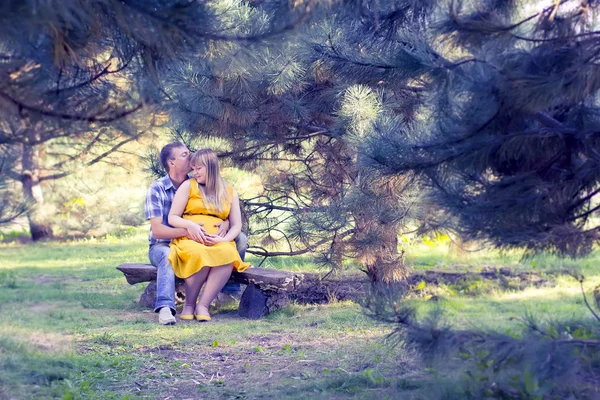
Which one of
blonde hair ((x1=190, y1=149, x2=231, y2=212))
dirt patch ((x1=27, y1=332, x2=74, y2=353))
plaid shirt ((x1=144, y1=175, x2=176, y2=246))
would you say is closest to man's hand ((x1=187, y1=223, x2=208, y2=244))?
blonde hair ((x1=190, y1=149, x2=231, y2=212))

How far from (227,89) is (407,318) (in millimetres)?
3720

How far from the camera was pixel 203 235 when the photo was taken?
6.30m

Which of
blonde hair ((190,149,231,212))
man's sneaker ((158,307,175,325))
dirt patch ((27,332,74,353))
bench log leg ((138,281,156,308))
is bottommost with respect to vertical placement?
dirt patch ((27,332,74,353))

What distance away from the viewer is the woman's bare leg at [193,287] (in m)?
6.32

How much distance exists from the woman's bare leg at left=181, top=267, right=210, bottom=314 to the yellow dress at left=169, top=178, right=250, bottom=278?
0.07 m

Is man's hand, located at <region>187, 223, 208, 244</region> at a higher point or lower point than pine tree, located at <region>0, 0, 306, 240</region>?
lower

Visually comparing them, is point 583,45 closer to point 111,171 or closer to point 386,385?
point 386,385

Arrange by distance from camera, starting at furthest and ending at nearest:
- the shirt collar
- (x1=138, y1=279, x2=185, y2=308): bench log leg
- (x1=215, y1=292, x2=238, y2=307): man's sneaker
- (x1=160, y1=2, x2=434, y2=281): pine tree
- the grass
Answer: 1. (x1=215, y1=292, x2=238, y2=307): man's sneaker
2. (x1=138, y1=279, x2=185, y2=308): bench log leg
3. the shirt collar
4. (x1=160, y1=2, x2=434, y2=281): pine tree
5. the grass

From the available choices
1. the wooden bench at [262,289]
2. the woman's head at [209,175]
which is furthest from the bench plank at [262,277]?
the woman's head at [209,175]

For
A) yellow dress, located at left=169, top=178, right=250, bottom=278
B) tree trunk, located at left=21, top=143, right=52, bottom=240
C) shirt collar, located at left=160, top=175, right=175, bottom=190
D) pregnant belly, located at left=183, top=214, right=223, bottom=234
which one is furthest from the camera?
tree trunk, located at left=21, top=143, right=52, bottom=240

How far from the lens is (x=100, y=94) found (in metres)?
3.13

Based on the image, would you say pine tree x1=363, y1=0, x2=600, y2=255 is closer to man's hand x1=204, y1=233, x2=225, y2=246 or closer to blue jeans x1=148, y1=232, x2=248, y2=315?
man's hand x1=204, y1=233, x2=225, y2=246

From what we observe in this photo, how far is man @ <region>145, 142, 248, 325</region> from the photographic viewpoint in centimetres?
629

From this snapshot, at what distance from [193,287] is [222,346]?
1.15 m
